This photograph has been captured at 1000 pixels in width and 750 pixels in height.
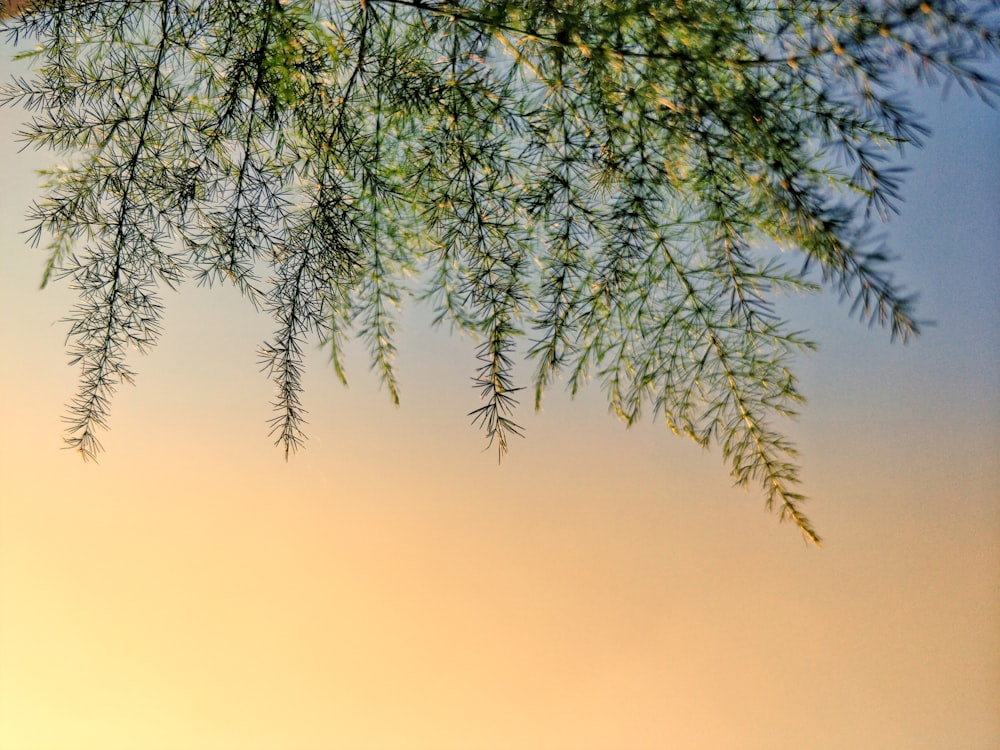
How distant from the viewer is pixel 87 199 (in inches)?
38.3

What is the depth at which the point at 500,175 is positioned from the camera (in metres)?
0.93

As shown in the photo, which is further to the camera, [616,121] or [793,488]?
[793,488]

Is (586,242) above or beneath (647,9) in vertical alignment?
beneath

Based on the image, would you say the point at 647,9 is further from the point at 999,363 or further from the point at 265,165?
the point at 999,363

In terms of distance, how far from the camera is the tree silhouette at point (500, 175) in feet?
2.70

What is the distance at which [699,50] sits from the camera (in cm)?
83

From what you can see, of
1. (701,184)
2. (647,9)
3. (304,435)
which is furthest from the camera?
(304,435)

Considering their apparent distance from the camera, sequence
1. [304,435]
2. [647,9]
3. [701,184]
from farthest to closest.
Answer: [304,435] < [701,184] < [647,9]

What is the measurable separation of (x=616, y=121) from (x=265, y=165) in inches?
18.1

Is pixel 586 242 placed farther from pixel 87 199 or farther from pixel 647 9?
pixel 87 199

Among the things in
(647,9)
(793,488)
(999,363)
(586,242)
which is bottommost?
(793,488)

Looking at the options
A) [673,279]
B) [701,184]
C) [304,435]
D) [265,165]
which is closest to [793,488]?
[673,279]

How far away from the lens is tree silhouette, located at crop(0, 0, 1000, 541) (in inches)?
32.4

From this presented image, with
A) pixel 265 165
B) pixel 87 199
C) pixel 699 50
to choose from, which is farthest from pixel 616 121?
pixel 87 199
